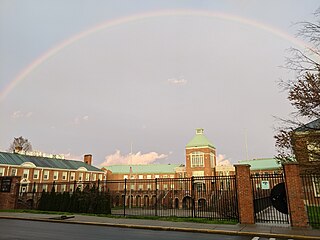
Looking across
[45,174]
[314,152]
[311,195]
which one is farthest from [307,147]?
[45,174]

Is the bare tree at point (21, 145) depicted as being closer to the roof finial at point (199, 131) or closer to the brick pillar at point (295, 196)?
the roof finial at point (199, 131)

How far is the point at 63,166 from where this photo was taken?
66250 millimetres

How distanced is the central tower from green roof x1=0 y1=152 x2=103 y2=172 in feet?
87.7

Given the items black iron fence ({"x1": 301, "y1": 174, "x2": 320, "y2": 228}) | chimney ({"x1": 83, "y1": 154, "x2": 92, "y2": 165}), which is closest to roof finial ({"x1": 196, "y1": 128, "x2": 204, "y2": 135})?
chimney ({"x1": 83, "y1": 154, "x2": 92, "y2": 165})

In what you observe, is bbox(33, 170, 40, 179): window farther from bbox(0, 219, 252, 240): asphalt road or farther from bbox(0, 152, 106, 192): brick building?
bbox(0, 219, 252, 240): asphalt road

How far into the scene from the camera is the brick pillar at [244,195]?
1545cm

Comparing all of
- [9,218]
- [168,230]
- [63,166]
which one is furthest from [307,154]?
[63,166]

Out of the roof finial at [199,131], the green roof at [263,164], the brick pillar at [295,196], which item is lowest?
the brick pillar at [295,196]

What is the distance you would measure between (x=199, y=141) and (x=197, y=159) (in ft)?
16.4

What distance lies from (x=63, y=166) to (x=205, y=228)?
5823cm

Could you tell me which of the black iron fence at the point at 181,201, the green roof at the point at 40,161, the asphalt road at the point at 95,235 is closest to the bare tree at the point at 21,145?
the green roof at the point at 40,161

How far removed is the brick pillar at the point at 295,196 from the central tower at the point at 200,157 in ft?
183

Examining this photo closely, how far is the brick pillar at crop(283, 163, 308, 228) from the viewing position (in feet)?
46.5

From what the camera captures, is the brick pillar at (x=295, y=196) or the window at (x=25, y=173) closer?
the brick pillar at (x=295, y=196)
